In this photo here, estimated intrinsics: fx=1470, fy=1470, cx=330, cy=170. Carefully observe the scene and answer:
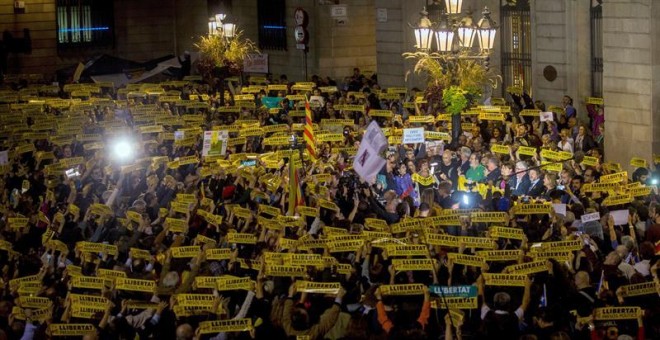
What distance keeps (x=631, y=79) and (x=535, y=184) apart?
6.01 m

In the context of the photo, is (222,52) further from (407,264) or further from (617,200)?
(407,264)

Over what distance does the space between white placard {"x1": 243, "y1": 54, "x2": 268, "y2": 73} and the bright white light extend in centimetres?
1790

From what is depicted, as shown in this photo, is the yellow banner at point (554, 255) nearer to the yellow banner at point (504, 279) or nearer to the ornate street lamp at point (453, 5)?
the yellow banner at point (504, 279)

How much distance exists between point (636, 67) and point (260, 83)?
14.7m

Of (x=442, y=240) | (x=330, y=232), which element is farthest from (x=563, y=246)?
(x=330, y=232)

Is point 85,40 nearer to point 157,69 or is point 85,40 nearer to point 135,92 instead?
point 157,69

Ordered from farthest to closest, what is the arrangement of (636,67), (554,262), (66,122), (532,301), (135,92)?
(135,92) → (66,122) → (636,67) → (554,262) → (532,301)

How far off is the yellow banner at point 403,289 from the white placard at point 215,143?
1160 cm

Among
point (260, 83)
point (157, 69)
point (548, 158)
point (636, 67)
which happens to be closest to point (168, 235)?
point (548, 158)

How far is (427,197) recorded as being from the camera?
20.4 m

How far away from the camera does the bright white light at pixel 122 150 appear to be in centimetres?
2756

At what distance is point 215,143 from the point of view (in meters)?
26.9

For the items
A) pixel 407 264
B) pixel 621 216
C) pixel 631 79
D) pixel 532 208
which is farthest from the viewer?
pixel 631 79

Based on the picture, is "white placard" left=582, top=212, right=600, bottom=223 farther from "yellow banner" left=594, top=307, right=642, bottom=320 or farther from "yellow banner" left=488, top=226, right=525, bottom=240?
"yellow banner" left=594, top=307, right=642, bottom=320
